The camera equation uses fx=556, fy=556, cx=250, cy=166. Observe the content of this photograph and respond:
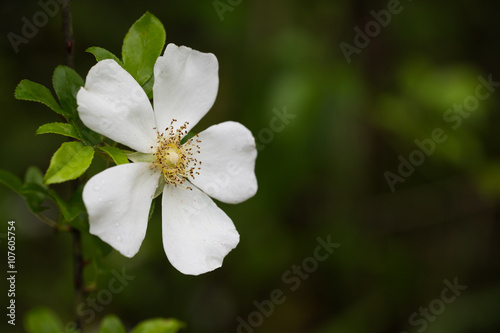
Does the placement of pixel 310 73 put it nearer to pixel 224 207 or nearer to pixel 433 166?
pixel 224 207

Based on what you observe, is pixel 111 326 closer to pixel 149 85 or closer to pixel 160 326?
pixel 160 326

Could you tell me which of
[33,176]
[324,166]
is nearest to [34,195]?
[33,176]

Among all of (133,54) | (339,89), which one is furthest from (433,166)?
(133,54)

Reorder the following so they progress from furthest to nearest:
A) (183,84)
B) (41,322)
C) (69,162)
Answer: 1. (41,322)
2. (183,84)
3. (69,162)

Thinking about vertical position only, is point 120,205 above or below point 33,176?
above

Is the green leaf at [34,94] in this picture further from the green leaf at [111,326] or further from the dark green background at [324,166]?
the dark green background at [324,166]

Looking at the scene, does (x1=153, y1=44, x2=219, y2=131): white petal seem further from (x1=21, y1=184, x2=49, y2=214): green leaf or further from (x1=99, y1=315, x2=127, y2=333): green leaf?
(x1=99, y1=315, x2=127, y2=333): green leaf
